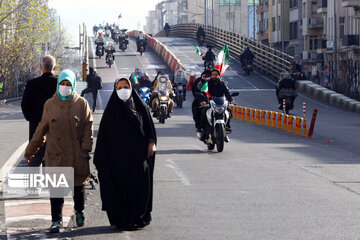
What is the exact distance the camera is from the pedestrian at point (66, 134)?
882 centimetres

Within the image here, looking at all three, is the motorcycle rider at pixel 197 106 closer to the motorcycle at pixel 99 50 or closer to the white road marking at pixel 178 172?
the white road marking at pixel 178 172

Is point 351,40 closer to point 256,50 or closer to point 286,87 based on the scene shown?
point 256,50

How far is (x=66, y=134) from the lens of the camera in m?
8.87

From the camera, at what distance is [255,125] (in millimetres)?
29531

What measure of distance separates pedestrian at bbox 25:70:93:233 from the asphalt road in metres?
0.48

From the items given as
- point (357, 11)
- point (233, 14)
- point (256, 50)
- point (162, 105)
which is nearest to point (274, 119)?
point (162, 105)

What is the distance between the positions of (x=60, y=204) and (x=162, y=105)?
20.3 meters

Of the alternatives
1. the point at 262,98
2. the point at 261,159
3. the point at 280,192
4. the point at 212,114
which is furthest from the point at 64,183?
the point at 262,98

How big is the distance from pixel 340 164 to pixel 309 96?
98.1 feet

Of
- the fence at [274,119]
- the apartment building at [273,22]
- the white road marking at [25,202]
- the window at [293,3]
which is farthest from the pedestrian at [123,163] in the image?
the window at [293,3]

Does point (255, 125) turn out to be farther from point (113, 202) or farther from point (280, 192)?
point (113, 202)

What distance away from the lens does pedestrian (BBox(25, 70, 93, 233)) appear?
8820 mm

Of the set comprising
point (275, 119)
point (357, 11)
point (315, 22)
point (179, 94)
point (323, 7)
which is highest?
point (323, 7)

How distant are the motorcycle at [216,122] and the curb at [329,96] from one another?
1967cm
